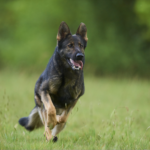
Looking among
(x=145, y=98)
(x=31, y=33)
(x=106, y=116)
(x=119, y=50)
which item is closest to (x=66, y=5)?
(x=31, y=33)

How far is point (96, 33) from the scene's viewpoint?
17.3 m

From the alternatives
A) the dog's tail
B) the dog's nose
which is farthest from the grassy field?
the dog's nose

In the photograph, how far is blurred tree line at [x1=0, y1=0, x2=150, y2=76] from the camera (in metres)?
16.7

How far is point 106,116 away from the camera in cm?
741

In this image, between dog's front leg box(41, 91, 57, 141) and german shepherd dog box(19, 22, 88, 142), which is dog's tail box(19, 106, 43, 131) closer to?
german shepherd dog box(19, 22, 88, 142)

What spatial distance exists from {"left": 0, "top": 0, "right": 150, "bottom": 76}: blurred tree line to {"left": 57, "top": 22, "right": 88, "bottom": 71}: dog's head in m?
11.8

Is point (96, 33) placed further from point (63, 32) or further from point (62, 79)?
point (62, 79)

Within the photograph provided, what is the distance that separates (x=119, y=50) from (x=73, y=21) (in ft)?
12.0

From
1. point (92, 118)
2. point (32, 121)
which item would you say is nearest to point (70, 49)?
point (32, 121)

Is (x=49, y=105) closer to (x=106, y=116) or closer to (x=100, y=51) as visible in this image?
(x=106, y=116)

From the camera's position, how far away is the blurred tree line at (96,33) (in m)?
16.7

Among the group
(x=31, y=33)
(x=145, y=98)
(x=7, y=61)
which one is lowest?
(x=7, y=61)

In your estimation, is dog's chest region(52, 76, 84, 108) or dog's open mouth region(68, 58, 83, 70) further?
dog's chest region(52, 76, 84, 108)

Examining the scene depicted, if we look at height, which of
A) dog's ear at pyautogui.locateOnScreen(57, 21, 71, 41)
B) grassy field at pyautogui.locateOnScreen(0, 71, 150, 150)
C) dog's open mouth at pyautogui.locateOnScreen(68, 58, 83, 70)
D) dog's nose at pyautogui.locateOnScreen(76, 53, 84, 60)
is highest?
dog's ear at pyautogui.locateOnScreen(57, 21, 71, 41)
